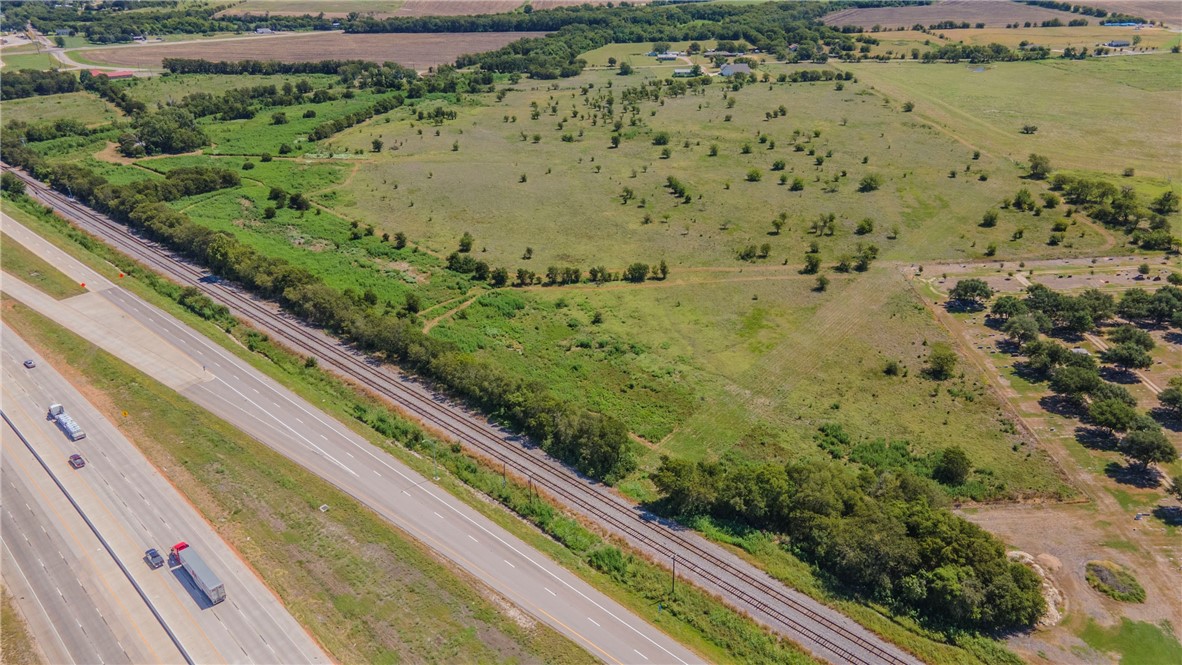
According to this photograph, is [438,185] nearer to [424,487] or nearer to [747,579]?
[424,487]

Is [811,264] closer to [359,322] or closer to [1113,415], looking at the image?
[1113,415]

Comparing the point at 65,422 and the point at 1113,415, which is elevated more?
the point at 1113,415

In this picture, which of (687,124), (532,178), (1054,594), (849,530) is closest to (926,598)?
(849,530)

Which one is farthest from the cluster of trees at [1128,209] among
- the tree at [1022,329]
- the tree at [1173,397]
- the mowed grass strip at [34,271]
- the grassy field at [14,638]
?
the mowed grass strip at [34,271]

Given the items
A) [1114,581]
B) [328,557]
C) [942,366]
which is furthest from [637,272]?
[1114,581]

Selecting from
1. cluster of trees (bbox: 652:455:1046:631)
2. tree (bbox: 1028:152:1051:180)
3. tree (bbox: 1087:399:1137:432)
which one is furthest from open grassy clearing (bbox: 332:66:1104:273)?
cluster of trees (bbox: 652:455:1046:631)

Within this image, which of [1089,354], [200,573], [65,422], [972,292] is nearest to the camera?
[200,573]
